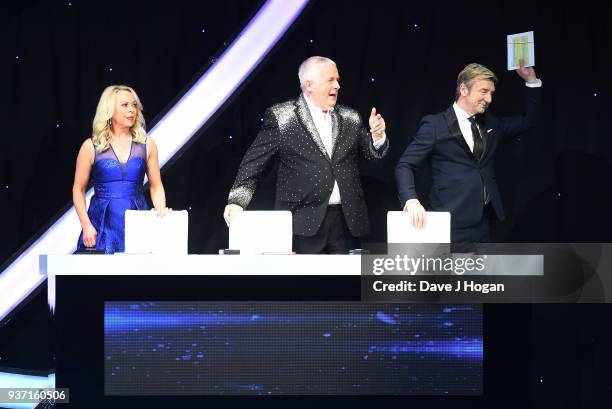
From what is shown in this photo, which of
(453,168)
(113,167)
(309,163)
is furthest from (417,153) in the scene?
(113,167)

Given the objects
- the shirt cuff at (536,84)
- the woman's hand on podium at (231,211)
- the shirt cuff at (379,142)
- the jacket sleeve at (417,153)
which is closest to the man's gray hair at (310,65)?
the shirt cuff at (379,142)

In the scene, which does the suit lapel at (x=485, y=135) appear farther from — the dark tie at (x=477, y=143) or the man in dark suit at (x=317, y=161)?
the man in dark suit at (x=317, y=161)

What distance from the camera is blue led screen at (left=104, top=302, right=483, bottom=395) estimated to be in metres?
3.34

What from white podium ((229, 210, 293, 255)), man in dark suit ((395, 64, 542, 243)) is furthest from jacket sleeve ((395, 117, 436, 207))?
white podium ((229, 210, 293, 255))

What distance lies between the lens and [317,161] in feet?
14.5

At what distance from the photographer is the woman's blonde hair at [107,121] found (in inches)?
170

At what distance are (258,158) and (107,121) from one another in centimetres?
77

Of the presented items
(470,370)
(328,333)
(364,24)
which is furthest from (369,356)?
(364,24)

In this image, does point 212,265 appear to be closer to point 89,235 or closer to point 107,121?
point 89,235

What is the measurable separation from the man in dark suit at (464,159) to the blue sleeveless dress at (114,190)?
1.31 meters

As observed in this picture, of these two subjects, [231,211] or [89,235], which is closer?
[231,211]

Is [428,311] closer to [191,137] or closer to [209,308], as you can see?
[209,308]

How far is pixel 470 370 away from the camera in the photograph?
11.1 ft

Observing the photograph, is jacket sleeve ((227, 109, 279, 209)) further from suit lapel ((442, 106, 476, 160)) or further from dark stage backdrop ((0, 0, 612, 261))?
suit lapel ((442, 106, 476, 160))
